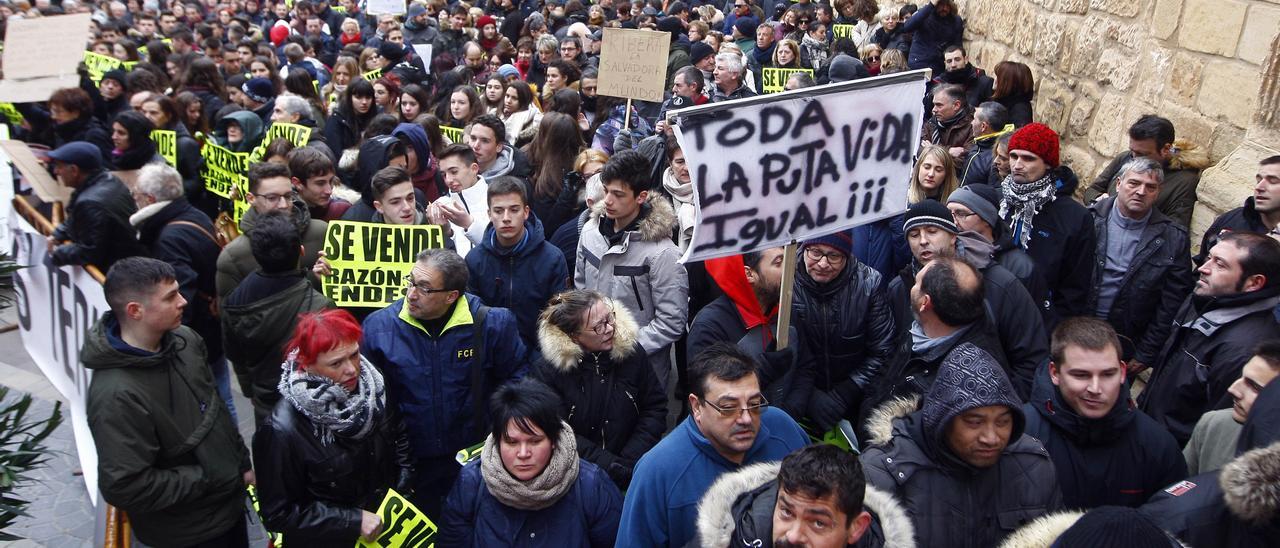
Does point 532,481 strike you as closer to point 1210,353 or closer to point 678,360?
point 1210,353

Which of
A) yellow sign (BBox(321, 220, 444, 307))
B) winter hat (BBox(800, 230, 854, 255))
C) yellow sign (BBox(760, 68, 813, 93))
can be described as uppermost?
winter hat (BBox(800, 230, 854, 255))

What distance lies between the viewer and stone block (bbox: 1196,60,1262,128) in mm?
5387

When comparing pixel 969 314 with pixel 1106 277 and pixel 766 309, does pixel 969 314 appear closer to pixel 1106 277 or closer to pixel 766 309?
pixel 766 309

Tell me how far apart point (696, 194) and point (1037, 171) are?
2.75m

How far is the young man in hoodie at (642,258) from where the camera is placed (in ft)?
15.0

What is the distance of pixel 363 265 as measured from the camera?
4879 mm

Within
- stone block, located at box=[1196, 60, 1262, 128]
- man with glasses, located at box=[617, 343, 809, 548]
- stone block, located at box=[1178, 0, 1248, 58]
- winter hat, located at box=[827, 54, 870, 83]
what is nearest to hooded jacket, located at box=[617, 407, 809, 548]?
man with glasses, located at box=[617, 343, 809, 548]

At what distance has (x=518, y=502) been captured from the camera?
3.08m

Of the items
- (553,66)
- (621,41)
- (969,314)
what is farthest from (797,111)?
(553,66)

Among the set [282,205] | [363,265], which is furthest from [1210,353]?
[282,205]

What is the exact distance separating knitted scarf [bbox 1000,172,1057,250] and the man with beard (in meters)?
1.11

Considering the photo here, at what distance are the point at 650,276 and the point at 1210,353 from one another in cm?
244

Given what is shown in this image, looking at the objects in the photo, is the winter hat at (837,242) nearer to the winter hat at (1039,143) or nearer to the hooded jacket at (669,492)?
the hooded jacket at (669,492)

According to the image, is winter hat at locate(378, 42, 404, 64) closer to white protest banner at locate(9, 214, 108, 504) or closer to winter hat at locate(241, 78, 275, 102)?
winter hat at locate(241, 78, 275, 102)
